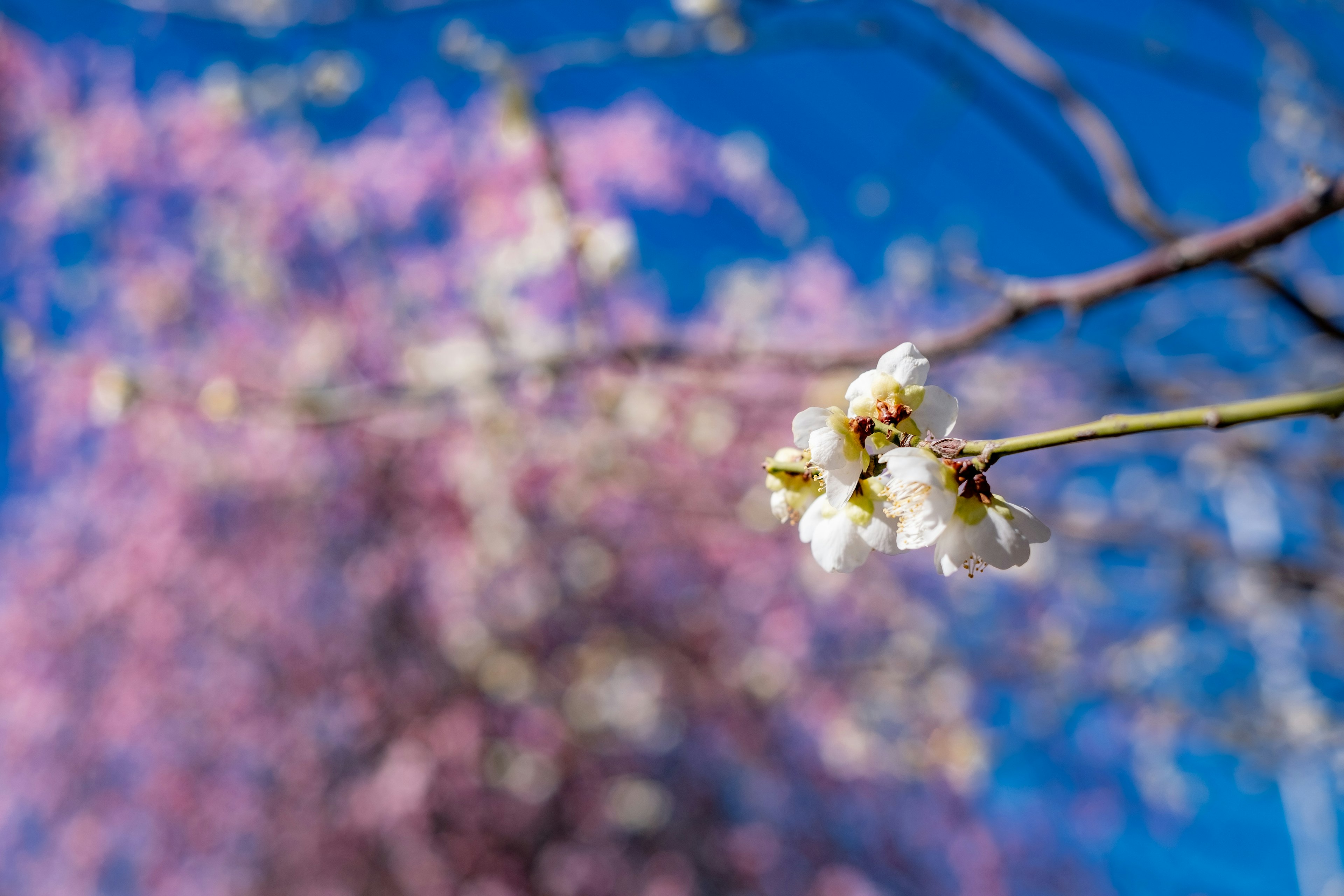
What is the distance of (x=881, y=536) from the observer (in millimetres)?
599

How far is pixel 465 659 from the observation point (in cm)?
465

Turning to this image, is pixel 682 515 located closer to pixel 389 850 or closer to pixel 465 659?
pixel 465 659

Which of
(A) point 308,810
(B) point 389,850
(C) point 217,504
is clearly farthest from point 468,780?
(C) point 217,504

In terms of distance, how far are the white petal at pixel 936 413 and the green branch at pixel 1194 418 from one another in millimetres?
140

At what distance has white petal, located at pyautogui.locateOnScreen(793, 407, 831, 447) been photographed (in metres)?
0.60

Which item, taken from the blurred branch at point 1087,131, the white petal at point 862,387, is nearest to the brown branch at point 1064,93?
the blurred branch at point 1087,131

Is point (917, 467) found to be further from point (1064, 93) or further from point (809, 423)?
point (1064, 93)

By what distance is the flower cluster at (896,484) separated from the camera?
57 cm

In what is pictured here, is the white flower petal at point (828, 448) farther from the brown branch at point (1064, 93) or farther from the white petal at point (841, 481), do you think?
the brown branch at point (1064, 93)

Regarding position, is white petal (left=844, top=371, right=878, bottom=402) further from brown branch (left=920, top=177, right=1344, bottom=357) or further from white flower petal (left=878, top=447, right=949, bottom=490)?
brown branch (left=920, top=177, right=1344, bottom=357)

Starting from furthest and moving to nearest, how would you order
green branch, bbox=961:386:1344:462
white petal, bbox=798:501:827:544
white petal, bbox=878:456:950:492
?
white petal, bbox=798:501:827:544 → white petal, bbox=878:456:950:492 → green branch, bbox=961:386:1344:462

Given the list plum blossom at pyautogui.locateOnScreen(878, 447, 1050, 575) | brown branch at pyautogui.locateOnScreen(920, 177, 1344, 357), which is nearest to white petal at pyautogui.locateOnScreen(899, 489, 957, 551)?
plum blossom at pyautogui.locateOnScreen(878, 447, 1050, 575)

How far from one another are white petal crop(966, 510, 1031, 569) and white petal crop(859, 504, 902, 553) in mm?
53

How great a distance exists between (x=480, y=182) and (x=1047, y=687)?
4.70 meters
